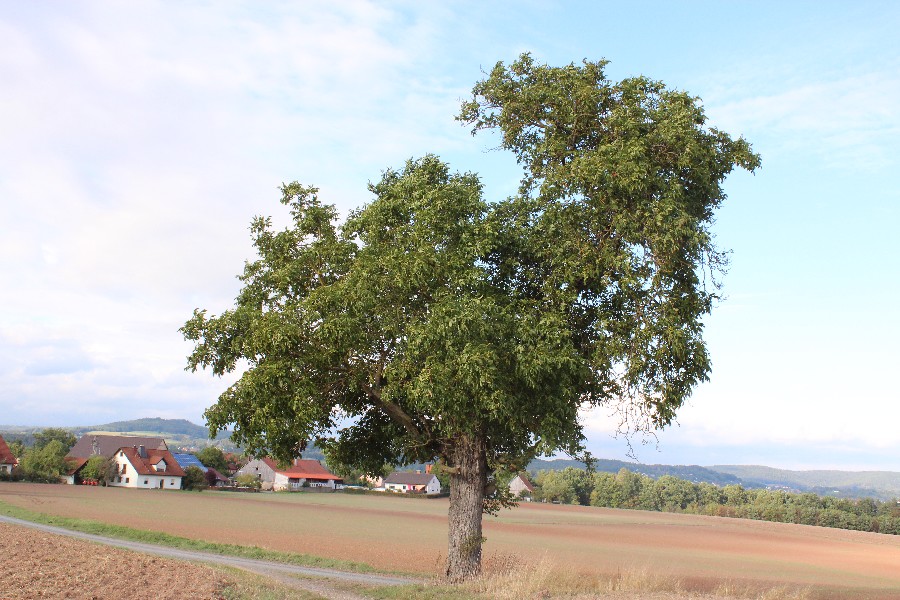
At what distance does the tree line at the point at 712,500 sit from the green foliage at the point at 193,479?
6314 cm

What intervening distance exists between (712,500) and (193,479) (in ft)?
332

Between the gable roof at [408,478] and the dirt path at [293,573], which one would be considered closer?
the dirt path at [293,573]

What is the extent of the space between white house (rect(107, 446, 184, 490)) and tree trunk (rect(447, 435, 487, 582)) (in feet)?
314

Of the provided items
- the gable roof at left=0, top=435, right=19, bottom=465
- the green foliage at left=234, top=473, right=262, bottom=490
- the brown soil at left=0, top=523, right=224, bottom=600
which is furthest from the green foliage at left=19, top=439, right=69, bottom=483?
the brown soil at left=0, top=523, right=224, bottom=600

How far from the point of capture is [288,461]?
2047 centimetres

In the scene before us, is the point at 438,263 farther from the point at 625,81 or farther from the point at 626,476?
the point at 626,476

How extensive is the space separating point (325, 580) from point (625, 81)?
16.7 m

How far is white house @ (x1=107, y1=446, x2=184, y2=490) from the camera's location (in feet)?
343

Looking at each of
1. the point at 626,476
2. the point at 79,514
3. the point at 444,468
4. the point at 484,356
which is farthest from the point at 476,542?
the point at 626,476

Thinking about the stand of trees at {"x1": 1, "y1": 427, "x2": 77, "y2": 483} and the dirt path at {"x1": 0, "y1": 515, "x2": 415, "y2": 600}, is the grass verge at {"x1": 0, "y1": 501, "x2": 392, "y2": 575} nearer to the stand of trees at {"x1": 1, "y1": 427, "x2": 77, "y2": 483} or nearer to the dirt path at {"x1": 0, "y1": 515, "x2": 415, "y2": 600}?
the dirt path at {"x1": 0, "y1": 515, "x2": 415, "y2": 600}

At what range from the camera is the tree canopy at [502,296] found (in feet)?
58.0

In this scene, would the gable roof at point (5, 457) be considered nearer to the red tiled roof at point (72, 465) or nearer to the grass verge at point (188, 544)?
the red tiled roof at point (72, 465)

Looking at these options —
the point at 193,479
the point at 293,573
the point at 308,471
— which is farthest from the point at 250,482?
the point at 293,573

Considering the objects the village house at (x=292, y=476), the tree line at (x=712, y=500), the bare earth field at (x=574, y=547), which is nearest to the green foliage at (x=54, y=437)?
the village house at (x=292, y=476)
